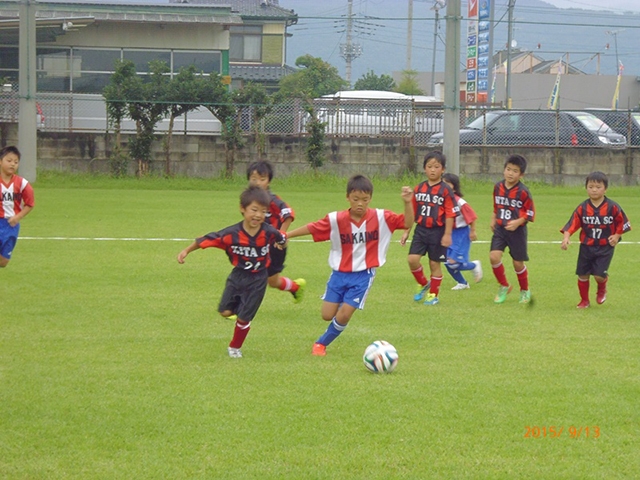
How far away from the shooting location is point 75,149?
24.4m

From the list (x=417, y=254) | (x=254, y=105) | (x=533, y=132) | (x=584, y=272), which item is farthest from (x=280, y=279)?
(x=533, y=132)

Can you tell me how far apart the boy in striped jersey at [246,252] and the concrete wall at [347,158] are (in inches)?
695

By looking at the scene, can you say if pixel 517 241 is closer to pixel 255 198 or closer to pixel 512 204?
pixel 512 204

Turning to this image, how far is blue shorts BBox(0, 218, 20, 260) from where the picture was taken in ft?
31.9

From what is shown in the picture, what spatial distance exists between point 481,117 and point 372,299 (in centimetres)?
→ 1631

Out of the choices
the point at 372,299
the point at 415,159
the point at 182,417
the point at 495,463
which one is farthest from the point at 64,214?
the point at 495,463

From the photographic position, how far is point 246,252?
7.09m

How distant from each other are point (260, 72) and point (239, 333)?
51.4 metres

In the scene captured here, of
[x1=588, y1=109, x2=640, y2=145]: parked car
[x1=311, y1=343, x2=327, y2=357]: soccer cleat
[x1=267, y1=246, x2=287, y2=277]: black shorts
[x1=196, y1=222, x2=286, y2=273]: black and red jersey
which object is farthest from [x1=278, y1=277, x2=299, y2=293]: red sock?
[x1=588, y1=109, x2=640, y2=145]: parked car

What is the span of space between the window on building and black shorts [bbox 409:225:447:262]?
5041cm

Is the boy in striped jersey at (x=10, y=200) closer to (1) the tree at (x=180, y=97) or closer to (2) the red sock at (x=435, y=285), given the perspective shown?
(2) the red sock at (x=435, y=285)

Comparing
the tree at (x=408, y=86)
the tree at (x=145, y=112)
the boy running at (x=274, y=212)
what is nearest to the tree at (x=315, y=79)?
the tree at (x=408, y=86)

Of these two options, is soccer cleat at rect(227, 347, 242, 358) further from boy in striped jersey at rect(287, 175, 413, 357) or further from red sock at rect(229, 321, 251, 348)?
boy in striped jersey at rect(287, 175, 413, 357)

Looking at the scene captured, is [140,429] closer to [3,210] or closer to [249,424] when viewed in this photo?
[249,424]
